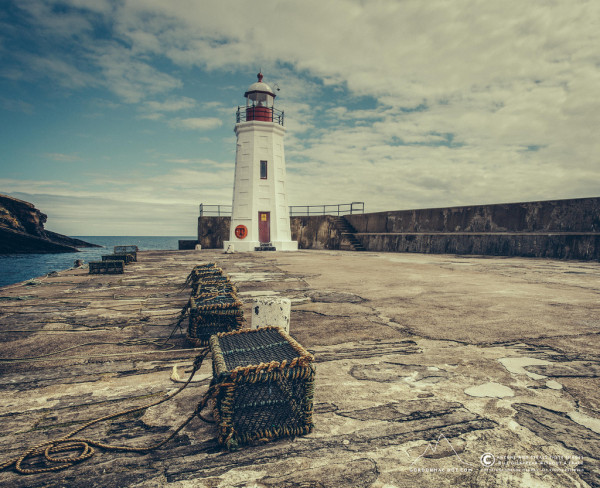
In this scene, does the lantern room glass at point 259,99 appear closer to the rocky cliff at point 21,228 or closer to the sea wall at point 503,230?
the sea wall at point 503,230

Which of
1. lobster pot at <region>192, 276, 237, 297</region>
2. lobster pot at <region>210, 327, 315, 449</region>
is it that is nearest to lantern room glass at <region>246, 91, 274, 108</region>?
lobster pot at <region>192, 276, 237, 297</region>

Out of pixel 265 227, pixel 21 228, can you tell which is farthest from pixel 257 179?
pixel 21 228

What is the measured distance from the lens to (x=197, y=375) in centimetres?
283

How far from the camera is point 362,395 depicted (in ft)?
7.91

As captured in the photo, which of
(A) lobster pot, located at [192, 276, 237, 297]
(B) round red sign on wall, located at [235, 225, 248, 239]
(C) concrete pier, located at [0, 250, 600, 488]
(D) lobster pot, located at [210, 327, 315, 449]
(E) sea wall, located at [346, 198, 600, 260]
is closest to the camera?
(C) concrete pier, located at [0, 250, 600, 488]

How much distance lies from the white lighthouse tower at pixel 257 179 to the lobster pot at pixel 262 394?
18029 mm

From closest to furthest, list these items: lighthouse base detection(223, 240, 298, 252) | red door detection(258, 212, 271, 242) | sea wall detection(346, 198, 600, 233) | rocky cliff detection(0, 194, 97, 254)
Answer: sea wall detection(346, 198, 600, 233) < lighthouse base detection(223, 240, 298, 252) < red door detection(258, 212, 271, 242) < rocky cliff detection(0, 194, 97, 254)

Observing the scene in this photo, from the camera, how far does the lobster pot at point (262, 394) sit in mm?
1864

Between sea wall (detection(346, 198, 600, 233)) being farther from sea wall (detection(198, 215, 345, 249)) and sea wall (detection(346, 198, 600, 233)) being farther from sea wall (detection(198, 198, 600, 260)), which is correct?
sea wall (detection(198, 215, 345, 249))

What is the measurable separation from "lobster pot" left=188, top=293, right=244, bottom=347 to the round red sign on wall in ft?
55.4

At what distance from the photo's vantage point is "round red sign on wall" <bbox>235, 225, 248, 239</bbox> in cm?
2044

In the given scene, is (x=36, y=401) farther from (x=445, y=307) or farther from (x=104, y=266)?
(x=104, y=266)
